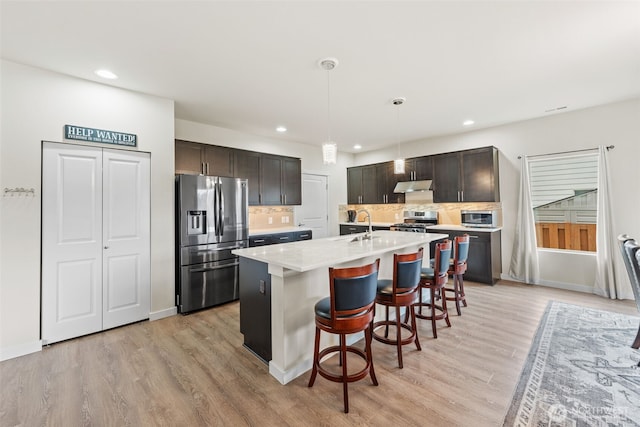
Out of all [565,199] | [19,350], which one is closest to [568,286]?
[565,199]

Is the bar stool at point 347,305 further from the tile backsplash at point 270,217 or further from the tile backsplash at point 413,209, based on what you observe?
the tile backsplash at point 413,209

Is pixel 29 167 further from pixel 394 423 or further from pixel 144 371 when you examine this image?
pixel 394 423

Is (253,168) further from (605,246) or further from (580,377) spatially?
(605,246)

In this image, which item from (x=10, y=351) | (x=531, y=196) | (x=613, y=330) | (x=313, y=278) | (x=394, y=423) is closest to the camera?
(x=394, y=423)

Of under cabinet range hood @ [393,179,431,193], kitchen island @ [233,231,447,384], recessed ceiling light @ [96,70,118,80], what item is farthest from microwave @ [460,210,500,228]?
recessed ceiling light @ [96,70,118,80]

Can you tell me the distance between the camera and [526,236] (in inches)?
189

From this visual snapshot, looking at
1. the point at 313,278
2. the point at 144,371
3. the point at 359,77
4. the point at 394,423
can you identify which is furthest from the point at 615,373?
the point at 144,371

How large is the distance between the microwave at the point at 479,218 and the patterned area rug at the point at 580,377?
1.99 meters

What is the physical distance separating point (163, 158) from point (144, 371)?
2479 millimetres

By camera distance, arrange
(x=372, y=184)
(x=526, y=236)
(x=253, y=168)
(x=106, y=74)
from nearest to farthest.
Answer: (x=106, y=74), (x=526, y=236), (x=253, y=168), (x=372, y=184)

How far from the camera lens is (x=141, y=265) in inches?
135

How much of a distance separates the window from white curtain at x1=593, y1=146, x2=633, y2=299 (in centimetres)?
20

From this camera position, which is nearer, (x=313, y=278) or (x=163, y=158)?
(x=313, y=278)

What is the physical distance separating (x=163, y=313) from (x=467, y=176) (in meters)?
5.50
